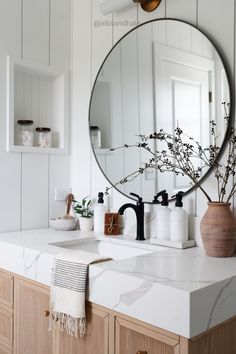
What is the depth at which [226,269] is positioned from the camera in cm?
129

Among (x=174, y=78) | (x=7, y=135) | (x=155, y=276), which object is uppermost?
(x=174, y=78)

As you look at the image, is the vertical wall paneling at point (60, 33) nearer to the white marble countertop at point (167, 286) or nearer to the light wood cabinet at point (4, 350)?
the white marble countertop at point (167, 286)

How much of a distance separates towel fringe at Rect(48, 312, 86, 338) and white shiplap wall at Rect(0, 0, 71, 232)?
78 centimetres

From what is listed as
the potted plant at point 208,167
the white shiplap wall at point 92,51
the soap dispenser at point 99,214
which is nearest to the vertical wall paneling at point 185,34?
the white shiplap wall at point 92,51

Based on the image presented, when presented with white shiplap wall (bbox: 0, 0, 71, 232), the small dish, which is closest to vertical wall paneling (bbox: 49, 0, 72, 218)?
white shiplap wall (bbox: 0, 0, 71, 232)

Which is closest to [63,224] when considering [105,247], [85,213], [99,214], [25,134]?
[85,213]

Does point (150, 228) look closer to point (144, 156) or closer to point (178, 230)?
point (178, 230)

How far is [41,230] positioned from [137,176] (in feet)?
2.23

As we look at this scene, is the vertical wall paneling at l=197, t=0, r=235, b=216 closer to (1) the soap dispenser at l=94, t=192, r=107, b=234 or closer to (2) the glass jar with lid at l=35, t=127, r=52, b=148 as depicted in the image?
(1) the soap dispenser at l=94, t=192, r=107, b=234

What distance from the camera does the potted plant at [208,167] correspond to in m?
1.45

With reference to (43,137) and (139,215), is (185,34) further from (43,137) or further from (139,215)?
(43,137)

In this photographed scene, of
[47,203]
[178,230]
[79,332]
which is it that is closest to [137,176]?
[178,230]

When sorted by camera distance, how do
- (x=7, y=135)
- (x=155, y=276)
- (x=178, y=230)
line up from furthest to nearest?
1. (x=7, y=135)
2. (x=178, y=230)
3. (x=155, y=276)

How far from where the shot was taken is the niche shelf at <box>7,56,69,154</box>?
2068mm
